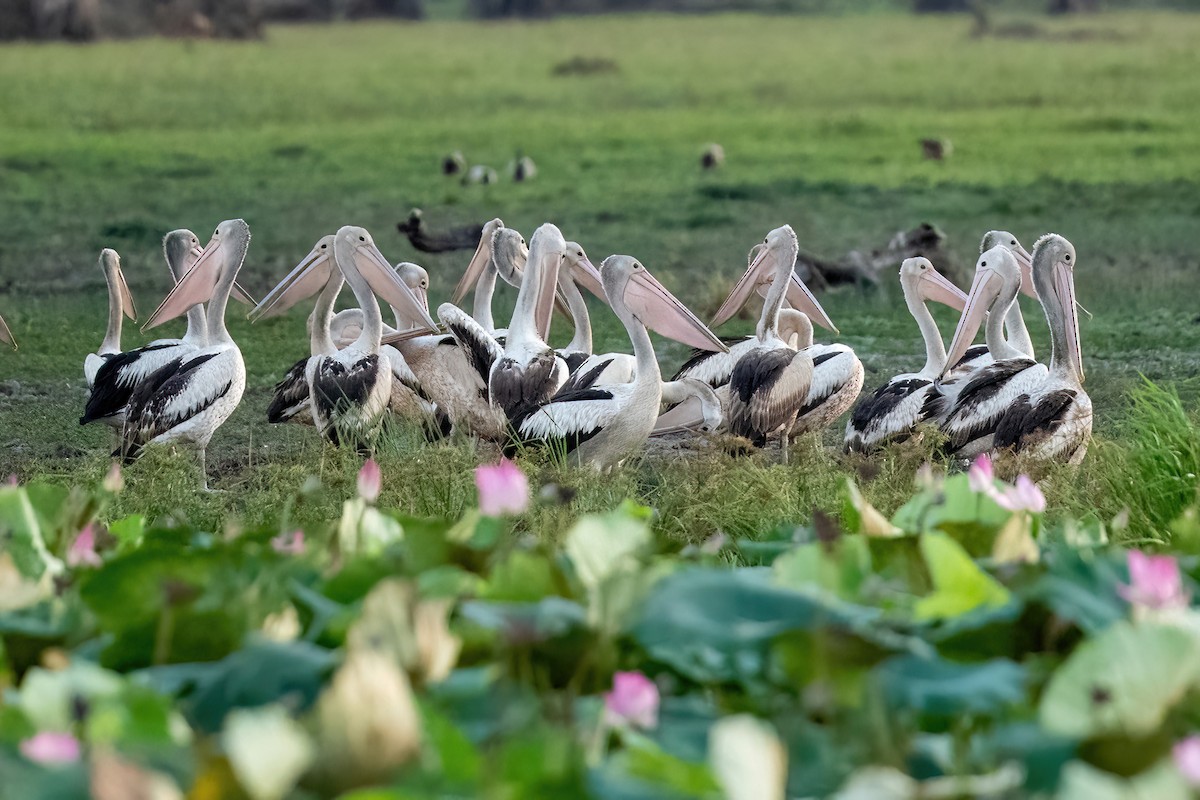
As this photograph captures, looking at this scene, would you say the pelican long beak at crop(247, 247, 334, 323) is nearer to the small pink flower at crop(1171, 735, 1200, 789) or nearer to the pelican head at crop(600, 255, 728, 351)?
the pelican head at crop(600, 255, 728, 351)

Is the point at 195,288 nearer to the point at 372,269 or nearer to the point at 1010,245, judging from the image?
the point at 372,269

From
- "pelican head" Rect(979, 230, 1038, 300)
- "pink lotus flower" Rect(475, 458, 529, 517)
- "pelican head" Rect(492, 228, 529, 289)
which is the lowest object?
"pelican head" Rect(492, 228, 529, 289)

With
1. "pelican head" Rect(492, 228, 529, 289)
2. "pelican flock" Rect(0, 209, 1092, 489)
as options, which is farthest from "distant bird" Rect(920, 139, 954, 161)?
"pelican head" Rect(492, 228, 529, 289)

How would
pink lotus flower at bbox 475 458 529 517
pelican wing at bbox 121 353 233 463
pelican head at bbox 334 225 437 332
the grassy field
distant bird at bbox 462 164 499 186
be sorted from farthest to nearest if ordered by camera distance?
distant bird at bbox 462 164 499 186, pelican head at bbox 334 225 437 332, pelican wing at bbox 121 353 233 463, the grassy field, pink lotus flower at bbox 475 458 529 517

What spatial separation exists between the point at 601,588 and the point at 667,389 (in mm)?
4773

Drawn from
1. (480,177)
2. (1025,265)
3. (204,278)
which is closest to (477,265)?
(204,278)

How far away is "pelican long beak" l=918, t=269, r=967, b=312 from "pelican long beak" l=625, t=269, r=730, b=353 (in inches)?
58.5

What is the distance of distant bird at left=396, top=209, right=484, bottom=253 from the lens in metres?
11.3

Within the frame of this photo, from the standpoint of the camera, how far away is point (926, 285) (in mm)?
8133

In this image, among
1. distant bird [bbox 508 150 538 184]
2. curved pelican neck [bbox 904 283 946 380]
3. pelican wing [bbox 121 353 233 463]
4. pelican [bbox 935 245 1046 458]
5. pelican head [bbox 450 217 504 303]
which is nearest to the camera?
pelican [bbox 935 245 1046 458]

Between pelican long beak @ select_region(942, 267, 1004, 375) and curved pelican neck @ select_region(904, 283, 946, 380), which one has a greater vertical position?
pelican long beak @ select_region(942, 267, 1004, 375)

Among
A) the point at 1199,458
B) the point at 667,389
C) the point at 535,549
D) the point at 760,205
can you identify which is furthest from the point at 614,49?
the point at 535,549

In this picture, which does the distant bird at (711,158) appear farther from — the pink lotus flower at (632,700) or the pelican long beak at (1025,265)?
the pink lotus flower at (632,700)

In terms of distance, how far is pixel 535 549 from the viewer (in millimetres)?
2451
